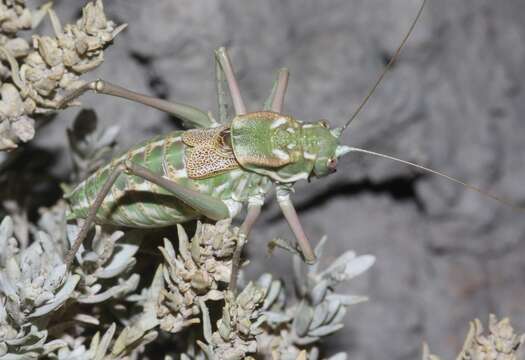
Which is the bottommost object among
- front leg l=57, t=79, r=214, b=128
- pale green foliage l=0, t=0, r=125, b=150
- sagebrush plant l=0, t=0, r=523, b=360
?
sagebrush plant l=0, t=0, r=523, b=360

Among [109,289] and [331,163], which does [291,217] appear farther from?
[109,289]

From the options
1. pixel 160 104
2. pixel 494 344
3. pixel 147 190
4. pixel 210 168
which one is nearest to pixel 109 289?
pixel 147 190

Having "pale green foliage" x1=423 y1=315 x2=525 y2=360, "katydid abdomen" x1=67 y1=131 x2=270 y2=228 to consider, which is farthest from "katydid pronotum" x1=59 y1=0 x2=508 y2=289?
"pale green foliage" x1=423 y1=315 x2=525 y2=360

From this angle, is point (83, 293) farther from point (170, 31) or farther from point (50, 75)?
point (170, 31)

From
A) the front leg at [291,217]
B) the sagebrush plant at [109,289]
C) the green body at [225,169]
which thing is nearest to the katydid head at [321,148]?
the green body at [225,169]

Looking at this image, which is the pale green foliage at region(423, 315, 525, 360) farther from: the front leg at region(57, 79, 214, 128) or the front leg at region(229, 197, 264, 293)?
the front leg at region(57, 79, 214, 128)

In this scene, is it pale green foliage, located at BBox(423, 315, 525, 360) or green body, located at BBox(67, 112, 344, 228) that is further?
green body, located at BBox(67, 112, 344, 228)

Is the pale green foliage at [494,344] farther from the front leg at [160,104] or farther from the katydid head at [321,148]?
the front leg at [160,104]

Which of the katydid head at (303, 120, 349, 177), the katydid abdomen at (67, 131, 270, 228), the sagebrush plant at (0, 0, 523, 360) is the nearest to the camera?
the sagebrush plant at (0, 0, 523, 360)
